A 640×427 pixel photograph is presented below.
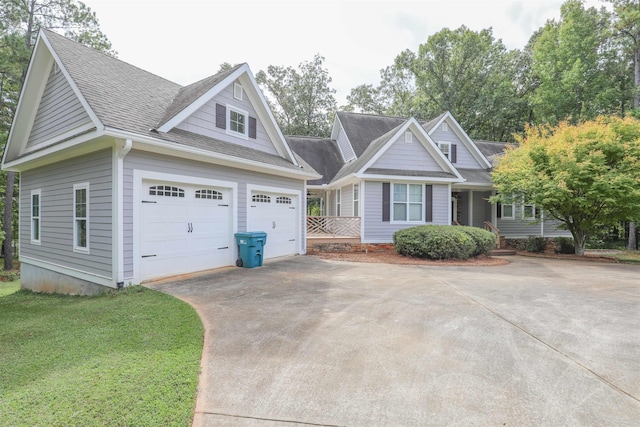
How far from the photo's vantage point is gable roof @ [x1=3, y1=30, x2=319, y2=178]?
22.5ft

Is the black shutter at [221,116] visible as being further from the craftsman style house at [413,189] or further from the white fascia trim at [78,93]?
the craftsman style house at [413,189]

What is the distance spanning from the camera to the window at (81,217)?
7504 mm

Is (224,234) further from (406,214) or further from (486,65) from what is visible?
(486,65)

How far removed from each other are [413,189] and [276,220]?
6.72 meters

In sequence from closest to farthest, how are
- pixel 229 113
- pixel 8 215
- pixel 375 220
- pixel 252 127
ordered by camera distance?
1. pixel 229 113
2. pixel 252 127
3. pixel 375 220
4. pixel 8 215

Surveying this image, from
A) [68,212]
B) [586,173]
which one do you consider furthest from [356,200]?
[68,212]

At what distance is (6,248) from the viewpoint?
17.4 m

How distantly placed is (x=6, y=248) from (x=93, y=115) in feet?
57.2

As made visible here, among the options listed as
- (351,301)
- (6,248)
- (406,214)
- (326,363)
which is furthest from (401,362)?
(6,248)

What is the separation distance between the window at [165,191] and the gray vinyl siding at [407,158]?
851 cm

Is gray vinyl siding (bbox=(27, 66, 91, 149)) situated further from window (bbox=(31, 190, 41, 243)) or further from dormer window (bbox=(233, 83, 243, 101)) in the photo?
dormer window (bbox=(233, 83, 243, 101))

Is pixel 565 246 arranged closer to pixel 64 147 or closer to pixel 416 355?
pixel 416 355

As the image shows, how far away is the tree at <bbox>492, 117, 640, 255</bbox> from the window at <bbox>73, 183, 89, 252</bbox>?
1474cm

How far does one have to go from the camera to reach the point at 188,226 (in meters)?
8.11
